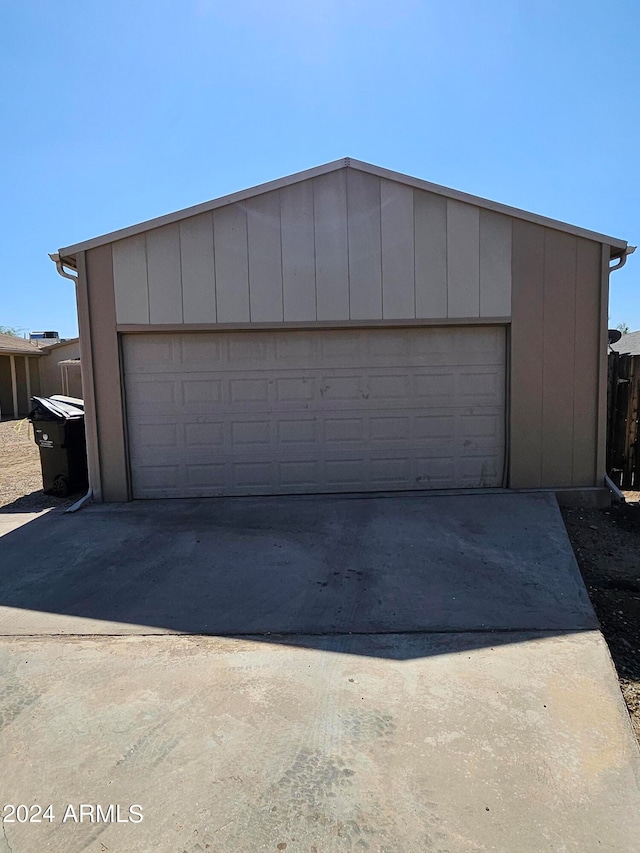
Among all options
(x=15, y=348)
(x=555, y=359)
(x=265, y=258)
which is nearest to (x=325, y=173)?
(x=265, y=258)

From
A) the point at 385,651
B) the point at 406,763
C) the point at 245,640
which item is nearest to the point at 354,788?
the point at 406,763

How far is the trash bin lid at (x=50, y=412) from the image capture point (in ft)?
23.7

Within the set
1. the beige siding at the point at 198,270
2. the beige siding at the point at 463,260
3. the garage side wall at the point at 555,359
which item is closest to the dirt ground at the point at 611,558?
the garage side wall at the point at 555,359

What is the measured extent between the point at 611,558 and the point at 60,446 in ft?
21.6

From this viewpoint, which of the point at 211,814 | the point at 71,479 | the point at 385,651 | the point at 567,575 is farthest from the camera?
the point at 71,479

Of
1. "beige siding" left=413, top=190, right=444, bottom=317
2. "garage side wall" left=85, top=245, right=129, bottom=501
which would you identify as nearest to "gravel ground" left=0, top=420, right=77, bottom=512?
"garage side wall" left=85, top=245, right=129, bottom=501

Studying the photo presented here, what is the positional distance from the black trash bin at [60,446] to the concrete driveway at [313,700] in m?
2.54

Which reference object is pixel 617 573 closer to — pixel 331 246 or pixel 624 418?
pixel 624 418

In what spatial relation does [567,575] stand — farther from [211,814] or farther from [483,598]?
[211,814]

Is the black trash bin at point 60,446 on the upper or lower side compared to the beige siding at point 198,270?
lower

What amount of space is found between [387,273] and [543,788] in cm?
528

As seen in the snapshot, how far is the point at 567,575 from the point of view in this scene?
4082 mm

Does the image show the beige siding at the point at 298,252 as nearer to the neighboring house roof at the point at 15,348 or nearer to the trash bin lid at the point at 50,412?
the trash bin lid at the point at 50,412

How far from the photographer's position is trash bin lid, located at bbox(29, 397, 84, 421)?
7.21 metres
